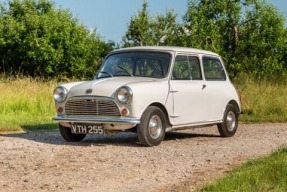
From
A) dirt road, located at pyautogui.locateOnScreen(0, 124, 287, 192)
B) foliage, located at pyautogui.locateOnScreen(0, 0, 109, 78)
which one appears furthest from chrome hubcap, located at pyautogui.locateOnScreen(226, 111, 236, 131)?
foliage, located at pyautogui.locateOnScreen(0, 0, 109, 78)

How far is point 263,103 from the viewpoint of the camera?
20094mm

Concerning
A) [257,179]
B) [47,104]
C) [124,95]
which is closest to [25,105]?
[47,104]

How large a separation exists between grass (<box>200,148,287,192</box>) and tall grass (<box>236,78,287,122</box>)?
982 centimetres

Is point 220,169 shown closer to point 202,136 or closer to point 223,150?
point 223,150

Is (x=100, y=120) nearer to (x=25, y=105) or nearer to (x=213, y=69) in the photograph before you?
(x=213, y=69)

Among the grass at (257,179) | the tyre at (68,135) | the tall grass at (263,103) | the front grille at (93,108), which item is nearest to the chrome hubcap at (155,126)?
the front grille at (93,108)

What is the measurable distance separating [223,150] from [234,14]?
77.2ft

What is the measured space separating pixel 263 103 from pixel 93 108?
391 inches

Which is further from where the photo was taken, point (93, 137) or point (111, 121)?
point (93, 137)

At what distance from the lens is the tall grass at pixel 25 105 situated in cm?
1654

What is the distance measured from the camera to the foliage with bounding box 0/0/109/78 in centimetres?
4203

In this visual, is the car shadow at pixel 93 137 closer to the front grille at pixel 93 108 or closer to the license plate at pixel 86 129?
the license plate at pixel 86 129

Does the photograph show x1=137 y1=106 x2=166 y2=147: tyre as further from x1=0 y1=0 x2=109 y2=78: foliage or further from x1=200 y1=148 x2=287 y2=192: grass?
x1=0 y1=0 x2=109 y2=78: foliage

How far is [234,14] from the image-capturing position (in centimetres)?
3359
